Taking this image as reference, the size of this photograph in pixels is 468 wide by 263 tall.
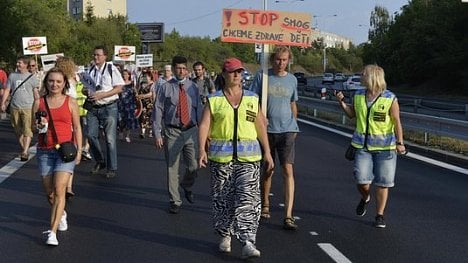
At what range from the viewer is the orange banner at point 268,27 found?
317 inches

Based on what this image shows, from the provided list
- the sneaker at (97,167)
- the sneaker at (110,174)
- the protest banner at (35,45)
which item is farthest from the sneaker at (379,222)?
the protest banner at (35,45)

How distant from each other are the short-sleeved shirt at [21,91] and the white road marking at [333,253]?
748 cm

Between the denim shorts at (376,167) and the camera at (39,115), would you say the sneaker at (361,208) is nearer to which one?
the denim shorts at (376,167)

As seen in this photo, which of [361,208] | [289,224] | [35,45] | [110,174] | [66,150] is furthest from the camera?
[35,45]

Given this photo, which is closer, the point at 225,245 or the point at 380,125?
the point at 225,245

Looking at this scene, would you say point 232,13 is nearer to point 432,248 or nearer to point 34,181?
point 432,248

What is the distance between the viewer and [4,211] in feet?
26.0

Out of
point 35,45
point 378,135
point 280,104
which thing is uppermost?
Result: point 35,45

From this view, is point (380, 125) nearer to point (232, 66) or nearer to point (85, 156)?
point (232, 66)

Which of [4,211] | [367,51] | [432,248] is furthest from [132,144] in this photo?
[367,51]

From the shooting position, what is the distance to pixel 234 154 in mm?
5957

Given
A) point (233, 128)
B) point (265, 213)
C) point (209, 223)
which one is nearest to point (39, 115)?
point (233, 128)

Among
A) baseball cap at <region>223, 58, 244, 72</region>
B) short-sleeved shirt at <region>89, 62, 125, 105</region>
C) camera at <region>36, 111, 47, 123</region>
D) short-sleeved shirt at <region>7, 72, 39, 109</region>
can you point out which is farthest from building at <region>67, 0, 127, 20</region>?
baseball cap at <region>223, 58, 244, 72</region>

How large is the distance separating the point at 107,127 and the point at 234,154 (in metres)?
4.62
